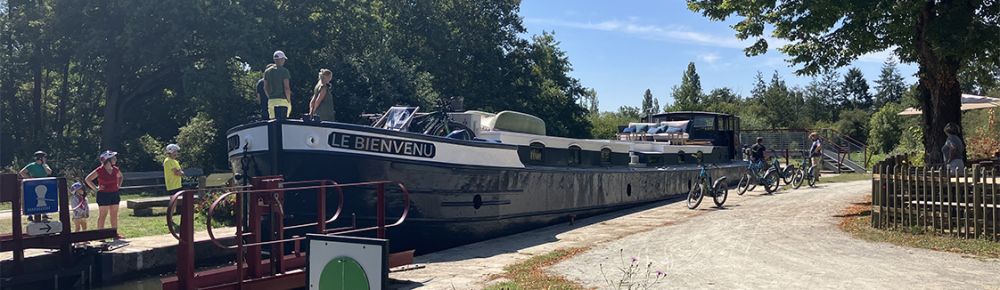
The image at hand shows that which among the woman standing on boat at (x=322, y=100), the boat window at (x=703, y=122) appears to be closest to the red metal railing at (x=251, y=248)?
the woman standing on boat at (x=322, y=100)

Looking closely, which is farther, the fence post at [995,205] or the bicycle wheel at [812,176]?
the bicycle wheel at [812,176]

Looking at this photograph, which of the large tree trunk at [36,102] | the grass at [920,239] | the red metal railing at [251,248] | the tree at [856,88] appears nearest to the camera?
the red metal railing at [251,248]

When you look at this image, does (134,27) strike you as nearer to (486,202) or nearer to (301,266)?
(486,202)

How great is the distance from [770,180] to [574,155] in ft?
21.1

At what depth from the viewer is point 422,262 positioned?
10.9 meters

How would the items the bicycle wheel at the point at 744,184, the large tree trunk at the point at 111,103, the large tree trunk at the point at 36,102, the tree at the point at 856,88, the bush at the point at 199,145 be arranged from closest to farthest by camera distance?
the bicycle wheel at the point at 744,184
the bush at the point at 199,145
the large tree trunk at the point at 111,103
the large tree trunk at the point at 36,102
the tree at the point at 856,88

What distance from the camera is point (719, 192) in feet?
53.8

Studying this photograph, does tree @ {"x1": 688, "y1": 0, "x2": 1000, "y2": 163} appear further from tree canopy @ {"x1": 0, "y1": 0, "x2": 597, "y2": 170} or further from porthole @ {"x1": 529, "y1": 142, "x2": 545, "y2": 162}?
tree canopy @ {"x1": 0, "y1": 0, "x2": 597, "y2": 170}

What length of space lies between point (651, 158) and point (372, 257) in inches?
675

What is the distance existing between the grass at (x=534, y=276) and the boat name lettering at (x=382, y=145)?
8.38 feet

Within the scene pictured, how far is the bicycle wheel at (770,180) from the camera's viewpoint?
763 inches

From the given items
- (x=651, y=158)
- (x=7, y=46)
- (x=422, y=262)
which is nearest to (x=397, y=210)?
(x=422, y=262)

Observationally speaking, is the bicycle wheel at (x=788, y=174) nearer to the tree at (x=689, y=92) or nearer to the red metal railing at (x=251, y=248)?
the red metal railing at (x=251, y=248)

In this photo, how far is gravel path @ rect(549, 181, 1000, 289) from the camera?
8.26m
